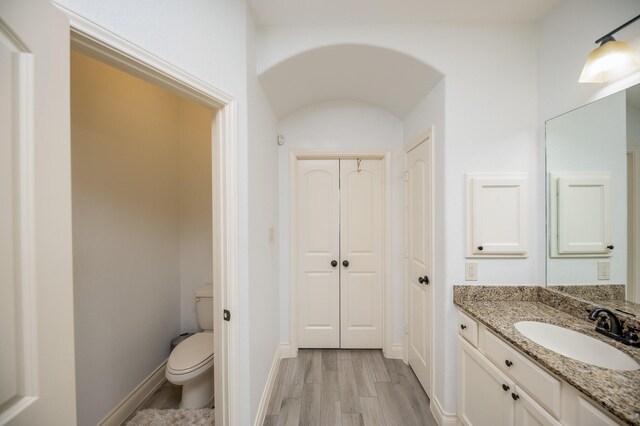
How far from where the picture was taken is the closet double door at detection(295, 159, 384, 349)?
8.09 ft

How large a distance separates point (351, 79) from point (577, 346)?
220 cm

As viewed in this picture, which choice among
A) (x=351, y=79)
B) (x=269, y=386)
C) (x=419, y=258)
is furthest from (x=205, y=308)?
(x=351, y=79)

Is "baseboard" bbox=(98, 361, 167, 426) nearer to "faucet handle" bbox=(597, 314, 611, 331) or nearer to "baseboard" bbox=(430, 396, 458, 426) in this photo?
"baseboard" bbox=(430, 396, 458, 426)

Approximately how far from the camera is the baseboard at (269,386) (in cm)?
159

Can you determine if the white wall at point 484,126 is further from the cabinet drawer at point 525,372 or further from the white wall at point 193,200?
the white wall at point 193,200

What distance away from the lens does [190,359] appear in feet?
5.50

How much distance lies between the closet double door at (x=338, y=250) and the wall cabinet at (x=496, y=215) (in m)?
0.97

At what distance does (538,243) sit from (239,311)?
1.98 meters

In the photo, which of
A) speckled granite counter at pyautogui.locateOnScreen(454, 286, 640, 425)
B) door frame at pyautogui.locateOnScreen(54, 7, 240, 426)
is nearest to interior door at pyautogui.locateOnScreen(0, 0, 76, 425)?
door frame at pyautogui.locateOnScreen(54, 7, 240, 426)

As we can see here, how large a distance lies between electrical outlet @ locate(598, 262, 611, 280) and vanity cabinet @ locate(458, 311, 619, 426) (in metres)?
0.70

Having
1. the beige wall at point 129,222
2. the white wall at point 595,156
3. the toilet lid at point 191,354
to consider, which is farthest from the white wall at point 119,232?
the white wall at point 595,156

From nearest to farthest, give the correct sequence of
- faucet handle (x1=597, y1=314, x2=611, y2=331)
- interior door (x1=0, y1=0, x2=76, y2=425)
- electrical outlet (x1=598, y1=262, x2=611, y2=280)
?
interior door (x1=0, y1=0, x2=76, y2=425) → faucet handle (x1=597, y1=314, x2=611, y2=331) → electrical outlet (x1=598, y1=262, x2=611, y2=280)

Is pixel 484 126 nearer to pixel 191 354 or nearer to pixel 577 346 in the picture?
pixel 577 346

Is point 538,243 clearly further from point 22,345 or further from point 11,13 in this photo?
point 11,13
